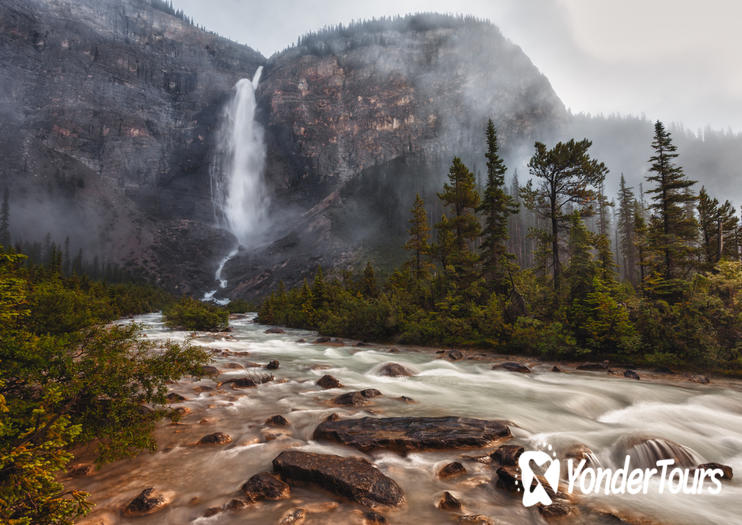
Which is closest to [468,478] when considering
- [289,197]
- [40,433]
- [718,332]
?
[40,433]

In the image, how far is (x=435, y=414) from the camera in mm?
8680

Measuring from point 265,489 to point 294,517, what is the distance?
83cm

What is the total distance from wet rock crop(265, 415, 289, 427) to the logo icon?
17.2ft

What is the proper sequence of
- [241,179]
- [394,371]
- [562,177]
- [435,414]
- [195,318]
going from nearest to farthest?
[435,414], [394,371], [562,177], [195,318], [241,179]

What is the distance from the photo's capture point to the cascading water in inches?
6230

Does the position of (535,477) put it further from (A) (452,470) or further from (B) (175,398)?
(B) (175,398)

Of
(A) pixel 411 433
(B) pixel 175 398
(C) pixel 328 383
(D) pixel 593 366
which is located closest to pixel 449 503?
(A) pixel 411 433

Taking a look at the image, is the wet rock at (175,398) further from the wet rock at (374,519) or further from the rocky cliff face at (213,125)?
the rocky cliff face at (213,125)

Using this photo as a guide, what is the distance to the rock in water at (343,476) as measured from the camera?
4.65 m

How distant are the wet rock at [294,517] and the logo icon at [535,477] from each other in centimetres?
318

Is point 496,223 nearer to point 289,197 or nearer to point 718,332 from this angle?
point 718,332

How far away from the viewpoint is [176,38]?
19288cm

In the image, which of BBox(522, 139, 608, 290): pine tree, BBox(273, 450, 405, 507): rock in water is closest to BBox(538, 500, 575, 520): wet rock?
BBox(273, 450, 405, 507): rock in water

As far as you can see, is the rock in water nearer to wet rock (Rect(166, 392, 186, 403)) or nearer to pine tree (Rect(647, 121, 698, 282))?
wet rock (Rect(166, 392, 186, 403))
